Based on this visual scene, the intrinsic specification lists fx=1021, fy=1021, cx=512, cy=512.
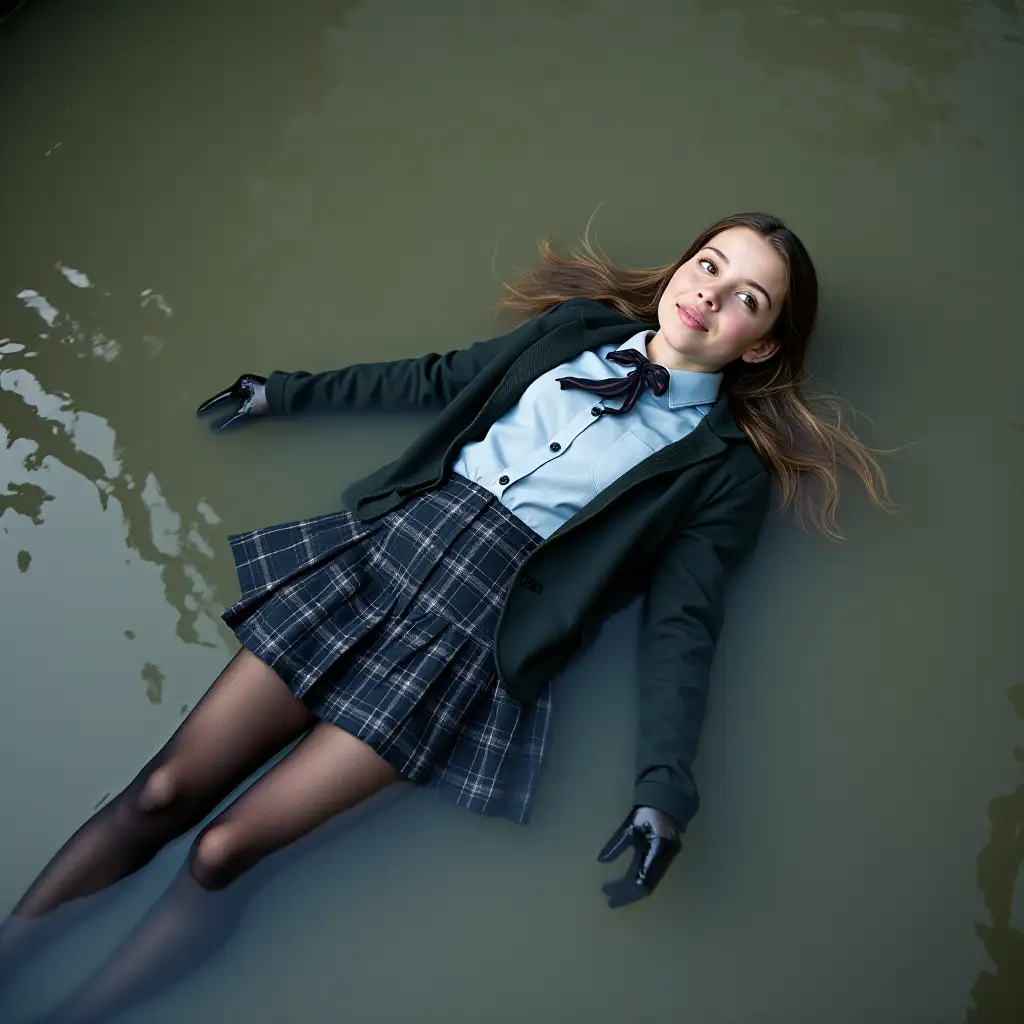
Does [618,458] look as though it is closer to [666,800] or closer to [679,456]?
[679,456]

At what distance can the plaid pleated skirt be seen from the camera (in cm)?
133

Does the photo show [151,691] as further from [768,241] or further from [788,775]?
[768,241]

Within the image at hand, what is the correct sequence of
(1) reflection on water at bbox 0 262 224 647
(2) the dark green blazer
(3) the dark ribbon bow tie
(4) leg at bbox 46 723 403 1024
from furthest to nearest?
(1) reflection on water at bbox 0 262 224 647 → (3) the dark ribbon bow tie → (2) the dark green blazer → (4) leg at bbox 46 723 403 1024

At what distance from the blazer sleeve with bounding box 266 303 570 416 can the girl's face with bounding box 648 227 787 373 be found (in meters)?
0.21

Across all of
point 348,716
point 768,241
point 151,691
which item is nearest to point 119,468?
point 151,691

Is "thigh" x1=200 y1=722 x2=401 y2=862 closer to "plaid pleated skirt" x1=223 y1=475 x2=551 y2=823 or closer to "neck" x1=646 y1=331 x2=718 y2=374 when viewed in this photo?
"plaid pleated skirt" x1=223 y1=475 x2=551 y2=823

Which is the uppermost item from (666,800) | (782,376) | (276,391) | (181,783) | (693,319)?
(276,391)

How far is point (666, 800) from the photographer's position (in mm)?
1293

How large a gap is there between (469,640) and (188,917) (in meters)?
0.49

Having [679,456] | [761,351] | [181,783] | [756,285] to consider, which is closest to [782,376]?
[761,351]

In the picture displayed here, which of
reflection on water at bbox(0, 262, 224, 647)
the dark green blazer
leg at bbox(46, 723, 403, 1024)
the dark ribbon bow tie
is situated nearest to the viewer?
leg at bbox(46, 723, 403, 1024)

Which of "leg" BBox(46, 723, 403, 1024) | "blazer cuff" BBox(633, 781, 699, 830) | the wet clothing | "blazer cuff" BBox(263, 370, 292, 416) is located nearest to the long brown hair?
the wet clothing

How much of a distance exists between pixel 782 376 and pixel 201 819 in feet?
3.59

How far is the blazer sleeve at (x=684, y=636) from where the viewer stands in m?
1.32
